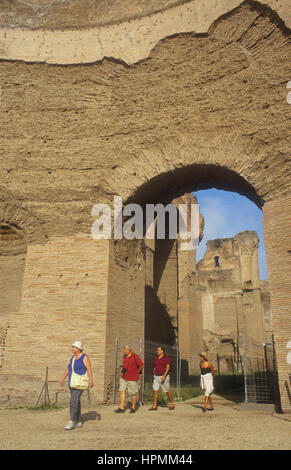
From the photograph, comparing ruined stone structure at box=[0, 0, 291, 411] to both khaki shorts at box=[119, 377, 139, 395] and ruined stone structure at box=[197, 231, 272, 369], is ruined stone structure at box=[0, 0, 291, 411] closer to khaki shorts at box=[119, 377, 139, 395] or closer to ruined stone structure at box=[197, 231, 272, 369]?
khaki shorts at box=[119, 377, 139, 395]

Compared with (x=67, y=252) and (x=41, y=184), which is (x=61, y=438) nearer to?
(x=67, y=252)

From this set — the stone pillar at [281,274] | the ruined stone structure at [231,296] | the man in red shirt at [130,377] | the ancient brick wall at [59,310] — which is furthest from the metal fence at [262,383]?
the ruined stone structure at [231,296]

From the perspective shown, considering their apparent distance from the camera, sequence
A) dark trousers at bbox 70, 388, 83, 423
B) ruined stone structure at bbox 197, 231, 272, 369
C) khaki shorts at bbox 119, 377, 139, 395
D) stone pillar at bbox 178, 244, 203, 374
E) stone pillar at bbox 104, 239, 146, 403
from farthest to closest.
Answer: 1. ruined stone structure at bbox 197, 231, 272, 369
2. stone pillar at bbox 178, 244, 203, 374
3. stone pillar at bbox 104, 239, 146, 403
4. khaki shorts at bbox 119, 377, 139, 395
5. dark trousers at bbox 70, 388, 83, 423

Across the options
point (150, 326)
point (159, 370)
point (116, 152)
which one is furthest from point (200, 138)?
point (150, 326)

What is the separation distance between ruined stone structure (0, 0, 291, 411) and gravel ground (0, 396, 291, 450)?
1.21 meters

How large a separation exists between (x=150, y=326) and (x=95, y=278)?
6.62m

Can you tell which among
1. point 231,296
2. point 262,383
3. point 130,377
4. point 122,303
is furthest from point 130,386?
point 231,296

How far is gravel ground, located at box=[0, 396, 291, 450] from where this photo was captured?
3.76 meters

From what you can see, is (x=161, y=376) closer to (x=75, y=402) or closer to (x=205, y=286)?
(x=75, y=402)

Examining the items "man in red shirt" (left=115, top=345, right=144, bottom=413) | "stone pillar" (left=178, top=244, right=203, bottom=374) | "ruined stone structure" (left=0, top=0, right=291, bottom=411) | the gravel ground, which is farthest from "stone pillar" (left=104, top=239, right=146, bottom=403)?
"stone pillar" (left=178, top=244, right=203, bottom=374)

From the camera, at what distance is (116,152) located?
8266 millimetres

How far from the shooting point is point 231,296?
26.0 m

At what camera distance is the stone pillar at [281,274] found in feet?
20.6

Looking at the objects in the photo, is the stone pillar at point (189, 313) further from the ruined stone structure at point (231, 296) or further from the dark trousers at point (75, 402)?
the dark trousers at point (75, 402)
